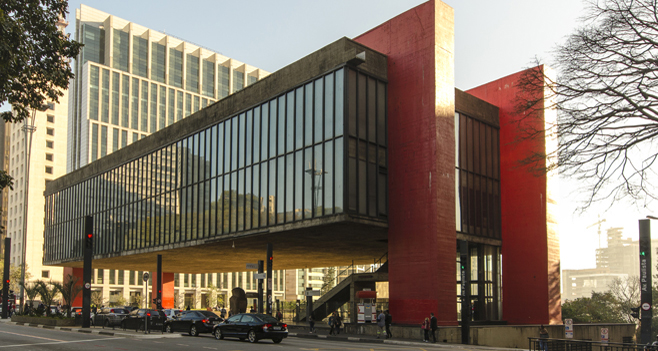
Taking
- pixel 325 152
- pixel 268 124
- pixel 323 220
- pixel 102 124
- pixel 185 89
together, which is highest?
pixel 185 89

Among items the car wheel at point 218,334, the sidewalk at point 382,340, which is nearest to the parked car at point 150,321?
the car wheel at point 218,334

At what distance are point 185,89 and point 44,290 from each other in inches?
3949

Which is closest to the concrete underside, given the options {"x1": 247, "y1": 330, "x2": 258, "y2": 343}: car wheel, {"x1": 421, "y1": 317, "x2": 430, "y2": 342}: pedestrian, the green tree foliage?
{"x1": 421, "y1": 317, "x2": 430, "y2": 342}: pedestrian

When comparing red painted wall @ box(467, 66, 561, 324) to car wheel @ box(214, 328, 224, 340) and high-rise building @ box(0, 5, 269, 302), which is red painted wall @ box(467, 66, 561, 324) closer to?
car wheel @ box(214, 328, 224, 340)

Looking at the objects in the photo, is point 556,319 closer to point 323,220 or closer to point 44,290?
point 323,220

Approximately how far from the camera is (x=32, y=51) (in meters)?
17.2

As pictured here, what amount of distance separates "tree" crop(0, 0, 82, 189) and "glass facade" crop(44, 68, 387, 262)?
16.3 m

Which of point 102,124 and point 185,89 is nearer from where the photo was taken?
point 102,124

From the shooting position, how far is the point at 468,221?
3697 centimetres

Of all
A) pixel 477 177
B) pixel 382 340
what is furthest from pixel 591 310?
pixel 382 340

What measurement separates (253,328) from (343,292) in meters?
15.9

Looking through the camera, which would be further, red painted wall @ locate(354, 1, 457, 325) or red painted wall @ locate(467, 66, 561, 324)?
red painted wall @ locate(467, 66, 561, 324)

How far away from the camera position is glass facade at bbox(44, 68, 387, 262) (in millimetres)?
32156

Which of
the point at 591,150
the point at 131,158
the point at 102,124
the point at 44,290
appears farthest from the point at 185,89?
the point at 591,150
